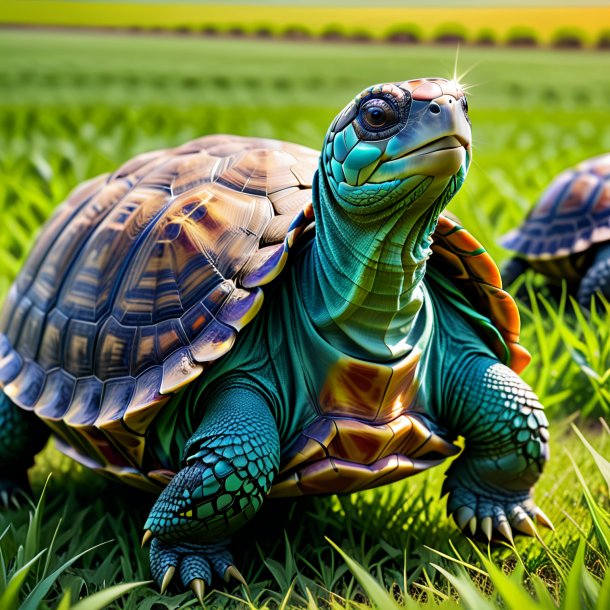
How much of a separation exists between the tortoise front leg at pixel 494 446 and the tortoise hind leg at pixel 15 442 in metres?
1.45

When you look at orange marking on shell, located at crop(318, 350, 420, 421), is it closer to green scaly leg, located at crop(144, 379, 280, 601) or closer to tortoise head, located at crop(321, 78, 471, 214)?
green scaly leg, located at crop(144, 379, 280, 601)

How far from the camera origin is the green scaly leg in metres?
2.03

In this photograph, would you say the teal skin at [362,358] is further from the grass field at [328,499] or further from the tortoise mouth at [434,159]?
the grass field at [328,499]

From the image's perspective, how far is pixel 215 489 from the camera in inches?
80.0

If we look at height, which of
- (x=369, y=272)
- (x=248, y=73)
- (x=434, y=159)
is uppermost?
(x=434, y=159)

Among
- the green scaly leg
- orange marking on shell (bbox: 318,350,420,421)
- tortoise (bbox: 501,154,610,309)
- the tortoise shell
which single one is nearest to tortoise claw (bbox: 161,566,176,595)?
the green scaly leg

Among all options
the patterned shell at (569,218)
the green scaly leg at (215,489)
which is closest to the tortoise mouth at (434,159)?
the green scaly leg at (215,489)

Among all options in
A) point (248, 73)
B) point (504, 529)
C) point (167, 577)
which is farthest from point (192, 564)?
point (248, 73)

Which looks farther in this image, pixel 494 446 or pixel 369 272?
pixel 494 446

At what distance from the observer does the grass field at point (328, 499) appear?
83.6 inches

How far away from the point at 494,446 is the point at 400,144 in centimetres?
100

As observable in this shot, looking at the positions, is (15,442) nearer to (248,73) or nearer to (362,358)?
(362,358)

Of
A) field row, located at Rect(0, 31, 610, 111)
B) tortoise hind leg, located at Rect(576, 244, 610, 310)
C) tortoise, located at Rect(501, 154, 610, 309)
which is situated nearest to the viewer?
tortoise hind leg, located at Rect(576, 244, 610, 310)

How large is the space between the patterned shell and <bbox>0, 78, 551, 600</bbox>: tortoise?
7.89 ft
